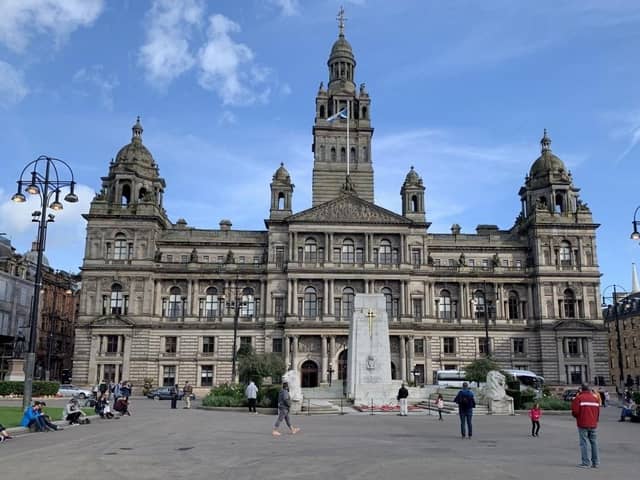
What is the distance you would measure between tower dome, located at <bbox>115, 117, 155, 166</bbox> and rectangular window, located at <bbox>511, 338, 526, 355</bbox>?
1874 inches

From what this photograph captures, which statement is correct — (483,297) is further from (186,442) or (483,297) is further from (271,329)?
(186,442)

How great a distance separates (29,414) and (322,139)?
65877mm

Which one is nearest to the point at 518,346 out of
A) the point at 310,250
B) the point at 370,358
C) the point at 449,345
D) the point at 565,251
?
the point at 449,345

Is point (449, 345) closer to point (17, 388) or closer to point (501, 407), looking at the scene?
point (501, 407)

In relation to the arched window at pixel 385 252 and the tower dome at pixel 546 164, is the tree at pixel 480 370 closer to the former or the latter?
the arched window at pixel 385 252

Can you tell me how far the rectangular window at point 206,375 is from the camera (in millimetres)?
70938

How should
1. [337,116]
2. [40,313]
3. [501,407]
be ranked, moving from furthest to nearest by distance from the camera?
[40,313] → [337,116] → [501,407]

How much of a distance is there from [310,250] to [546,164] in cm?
3118

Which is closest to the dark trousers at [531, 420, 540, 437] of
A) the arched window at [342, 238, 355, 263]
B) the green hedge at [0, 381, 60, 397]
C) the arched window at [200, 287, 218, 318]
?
the green hedge at [0, 381, 60, 397]

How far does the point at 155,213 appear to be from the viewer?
242ft

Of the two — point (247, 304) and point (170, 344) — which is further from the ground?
point (247, 304)

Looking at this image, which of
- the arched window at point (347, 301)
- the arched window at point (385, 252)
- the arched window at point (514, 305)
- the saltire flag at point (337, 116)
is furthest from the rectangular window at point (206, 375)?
the saltire flag at point (337, 116)

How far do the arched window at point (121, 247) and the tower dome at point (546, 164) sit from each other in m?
49.8

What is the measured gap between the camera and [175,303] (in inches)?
2889
